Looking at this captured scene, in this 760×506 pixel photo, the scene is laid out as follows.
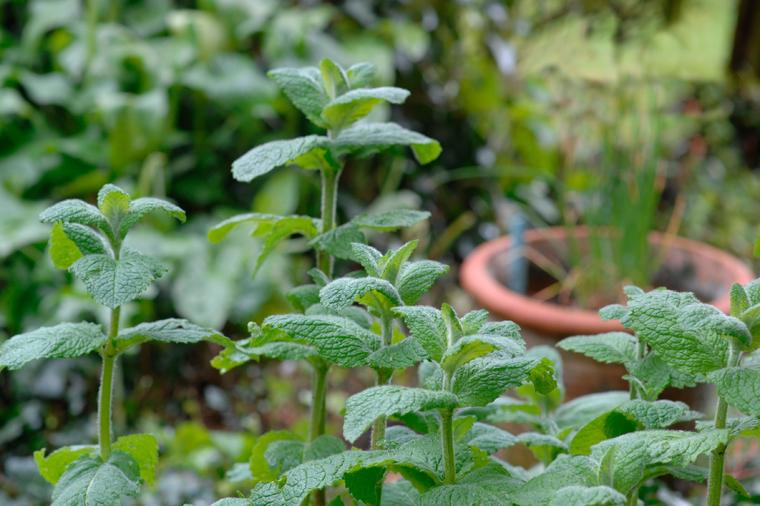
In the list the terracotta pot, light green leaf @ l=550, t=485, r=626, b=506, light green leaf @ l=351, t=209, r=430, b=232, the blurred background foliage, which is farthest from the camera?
the blurred background foliage

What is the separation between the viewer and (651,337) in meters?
0.50

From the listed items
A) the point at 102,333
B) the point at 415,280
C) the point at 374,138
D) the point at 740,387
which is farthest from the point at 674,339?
the point at 102,333

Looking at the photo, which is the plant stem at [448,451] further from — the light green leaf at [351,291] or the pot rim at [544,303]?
the pot rim at [544,303]

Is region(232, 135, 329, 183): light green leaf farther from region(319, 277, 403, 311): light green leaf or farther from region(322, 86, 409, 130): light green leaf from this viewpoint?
region(319, 277, 403, 311): light green leaf

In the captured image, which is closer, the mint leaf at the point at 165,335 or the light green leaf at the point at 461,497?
the light green leaf at the point at 461,497

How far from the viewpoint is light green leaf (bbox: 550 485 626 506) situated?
16.9 inches

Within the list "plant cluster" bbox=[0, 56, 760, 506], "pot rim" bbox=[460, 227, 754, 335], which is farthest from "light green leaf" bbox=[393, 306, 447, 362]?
"pot rim" bbox=[460, 227, 754, 335]

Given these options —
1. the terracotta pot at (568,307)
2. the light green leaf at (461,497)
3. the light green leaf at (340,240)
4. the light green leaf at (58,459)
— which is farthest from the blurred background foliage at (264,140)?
the light green leaf at (461,497)

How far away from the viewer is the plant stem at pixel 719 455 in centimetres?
50

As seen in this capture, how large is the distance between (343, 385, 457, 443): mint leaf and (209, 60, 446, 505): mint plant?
71 mm

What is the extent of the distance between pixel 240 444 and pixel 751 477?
2.74 feet

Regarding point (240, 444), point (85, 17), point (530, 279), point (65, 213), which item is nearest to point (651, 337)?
point (65, 213)

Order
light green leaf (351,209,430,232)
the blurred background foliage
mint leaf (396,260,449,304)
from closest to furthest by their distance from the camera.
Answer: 1. mint leaf (396,260,449,304)
2. light green leaf (351,209,430,232)
3. the blurred background foliage

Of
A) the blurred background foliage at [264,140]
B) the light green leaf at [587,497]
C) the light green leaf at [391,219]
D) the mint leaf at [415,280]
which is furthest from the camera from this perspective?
the blurred background foliage at [264,140]
